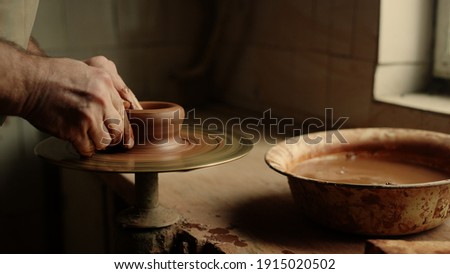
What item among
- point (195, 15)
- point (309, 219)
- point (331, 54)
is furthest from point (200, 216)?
point (195, 15)

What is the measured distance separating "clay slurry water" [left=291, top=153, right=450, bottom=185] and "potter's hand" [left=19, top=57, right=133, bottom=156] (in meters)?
0.42

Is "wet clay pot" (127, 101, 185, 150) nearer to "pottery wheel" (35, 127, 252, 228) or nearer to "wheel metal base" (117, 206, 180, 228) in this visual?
"pottery wheel" (35, 127, 252, 228)

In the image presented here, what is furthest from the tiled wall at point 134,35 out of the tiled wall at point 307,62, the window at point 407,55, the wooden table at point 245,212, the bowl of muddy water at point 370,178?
the bowl of muddy water at point 370,178

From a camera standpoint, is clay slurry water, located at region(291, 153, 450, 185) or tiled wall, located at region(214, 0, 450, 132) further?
tiled wall, located at region(214, 0, 450, 132)

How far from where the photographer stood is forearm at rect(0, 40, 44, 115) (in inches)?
39.5

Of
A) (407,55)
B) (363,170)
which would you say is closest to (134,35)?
(407,55)

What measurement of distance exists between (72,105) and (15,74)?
0.12 m

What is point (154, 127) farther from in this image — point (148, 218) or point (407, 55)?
point (407, 55)

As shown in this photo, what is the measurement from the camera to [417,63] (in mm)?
1768

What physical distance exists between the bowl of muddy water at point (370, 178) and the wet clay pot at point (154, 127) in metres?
0.22

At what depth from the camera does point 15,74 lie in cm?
101

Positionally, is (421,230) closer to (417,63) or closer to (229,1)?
(417,63)

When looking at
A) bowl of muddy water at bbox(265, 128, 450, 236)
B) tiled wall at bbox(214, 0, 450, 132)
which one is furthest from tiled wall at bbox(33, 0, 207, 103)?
bowl of muddy water at bbox(265, 128, 450, 236)

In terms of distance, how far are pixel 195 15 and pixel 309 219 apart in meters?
1.46
